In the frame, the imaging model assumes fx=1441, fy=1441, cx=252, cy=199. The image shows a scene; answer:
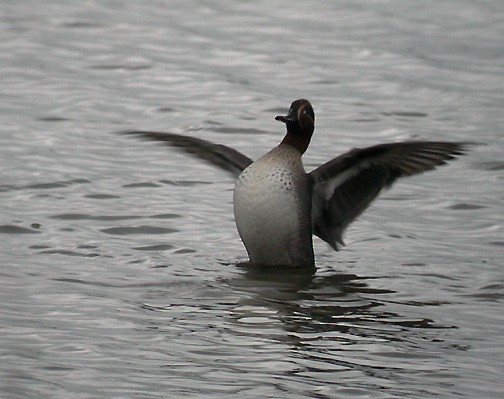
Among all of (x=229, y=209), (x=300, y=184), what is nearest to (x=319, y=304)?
(x=300, y=184)

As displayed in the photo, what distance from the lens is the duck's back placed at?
8.37 meters

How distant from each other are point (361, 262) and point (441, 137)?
129 inches

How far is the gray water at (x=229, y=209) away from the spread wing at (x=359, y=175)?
31cm

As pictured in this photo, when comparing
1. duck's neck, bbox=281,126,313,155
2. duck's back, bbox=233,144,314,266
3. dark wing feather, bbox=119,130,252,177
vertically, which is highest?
duck's neck, bbox=281,126,313,155

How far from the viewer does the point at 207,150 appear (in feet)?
29.8

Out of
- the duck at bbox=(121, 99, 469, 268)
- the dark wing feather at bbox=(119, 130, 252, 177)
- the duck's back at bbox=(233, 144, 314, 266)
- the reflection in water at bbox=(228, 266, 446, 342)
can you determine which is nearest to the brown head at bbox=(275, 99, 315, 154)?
the duck at bbox=(121, 99, 469, 268)

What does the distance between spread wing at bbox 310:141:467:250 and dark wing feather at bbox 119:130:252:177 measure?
0.56 m

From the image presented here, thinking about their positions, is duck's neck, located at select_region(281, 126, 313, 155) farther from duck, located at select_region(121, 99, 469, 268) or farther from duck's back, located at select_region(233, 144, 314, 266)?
duck's back, located at select_region(233, 144, 314, 266)

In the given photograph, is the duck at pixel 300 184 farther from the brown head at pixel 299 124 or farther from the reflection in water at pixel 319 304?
the reflection in water at pixel 319 304

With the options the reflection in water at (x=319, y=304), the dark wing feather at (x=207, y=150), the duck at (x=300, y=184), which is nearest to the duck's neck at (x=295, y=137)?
the duck at (x=300, y=184)

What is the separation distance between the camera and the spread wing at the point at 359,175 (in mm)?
8500

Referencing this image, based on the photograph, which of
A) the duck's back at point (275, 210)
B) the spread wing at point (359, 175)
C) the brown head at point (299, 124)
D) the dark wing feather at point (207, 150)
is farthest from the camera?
the dark wing feather at point (207, 150)

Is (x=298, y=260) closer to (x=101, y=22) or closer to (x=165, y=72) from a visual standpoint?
(x=165, y=72)

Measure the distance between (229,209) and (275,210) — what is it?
180cm
